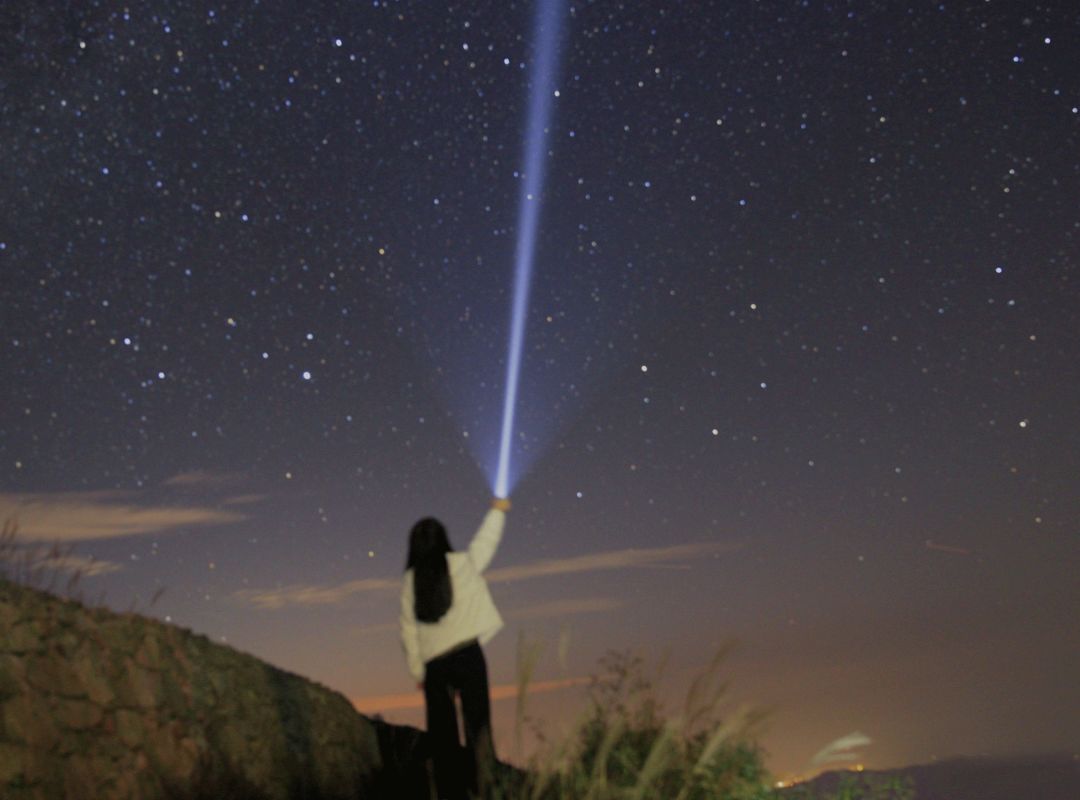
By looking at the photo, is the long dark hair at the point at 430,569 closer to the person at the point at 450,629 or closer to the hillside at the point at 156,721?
the person at the point at 450,629

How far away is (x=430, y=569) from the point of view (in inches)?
275

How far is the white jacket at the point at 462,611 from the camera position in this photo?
704cm

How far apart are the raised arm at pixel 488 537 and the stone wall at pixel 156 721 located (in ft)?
7.22

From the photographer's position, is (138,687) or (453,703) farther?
(453,703)

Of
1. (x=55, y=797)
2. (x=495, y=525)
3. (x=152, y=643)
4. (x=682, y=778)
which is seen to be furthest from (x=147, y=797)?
(x=682, y=778)

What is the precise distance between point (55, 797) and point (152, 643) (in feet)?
5.89

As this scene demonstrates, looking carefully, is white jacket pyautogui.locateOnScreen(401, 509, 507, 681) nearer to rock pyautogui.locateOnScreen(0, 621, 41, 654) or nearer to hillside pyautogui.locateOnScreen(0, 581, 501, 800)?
hillside pyautogui.locateOnScreen(0, 581, 501, 800)

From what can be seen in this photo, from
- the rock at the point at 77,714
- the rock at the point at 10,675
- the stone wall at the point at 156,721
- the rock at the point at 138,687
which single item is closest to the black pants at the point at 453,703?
the stone wall at the point at 156,721

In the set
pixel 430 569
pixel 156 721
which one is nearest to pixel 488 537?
pixel 430 569

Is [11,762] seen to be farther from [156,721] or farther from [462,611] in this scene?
[462,611]

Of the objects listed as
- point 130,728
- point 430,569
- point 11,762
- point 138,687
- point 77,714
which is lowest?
point 11,762

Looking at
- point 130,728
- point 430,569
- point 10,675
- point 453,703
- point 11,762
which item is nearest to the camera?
point 11,762

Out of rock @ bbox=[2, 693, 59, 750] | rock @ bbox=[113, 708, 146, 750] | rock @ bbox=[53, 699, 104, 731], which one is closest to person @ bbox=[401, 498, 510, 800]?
rock @ bbox=[113, 708, 146, 750]

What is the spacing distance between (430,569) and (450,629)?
406 mm
